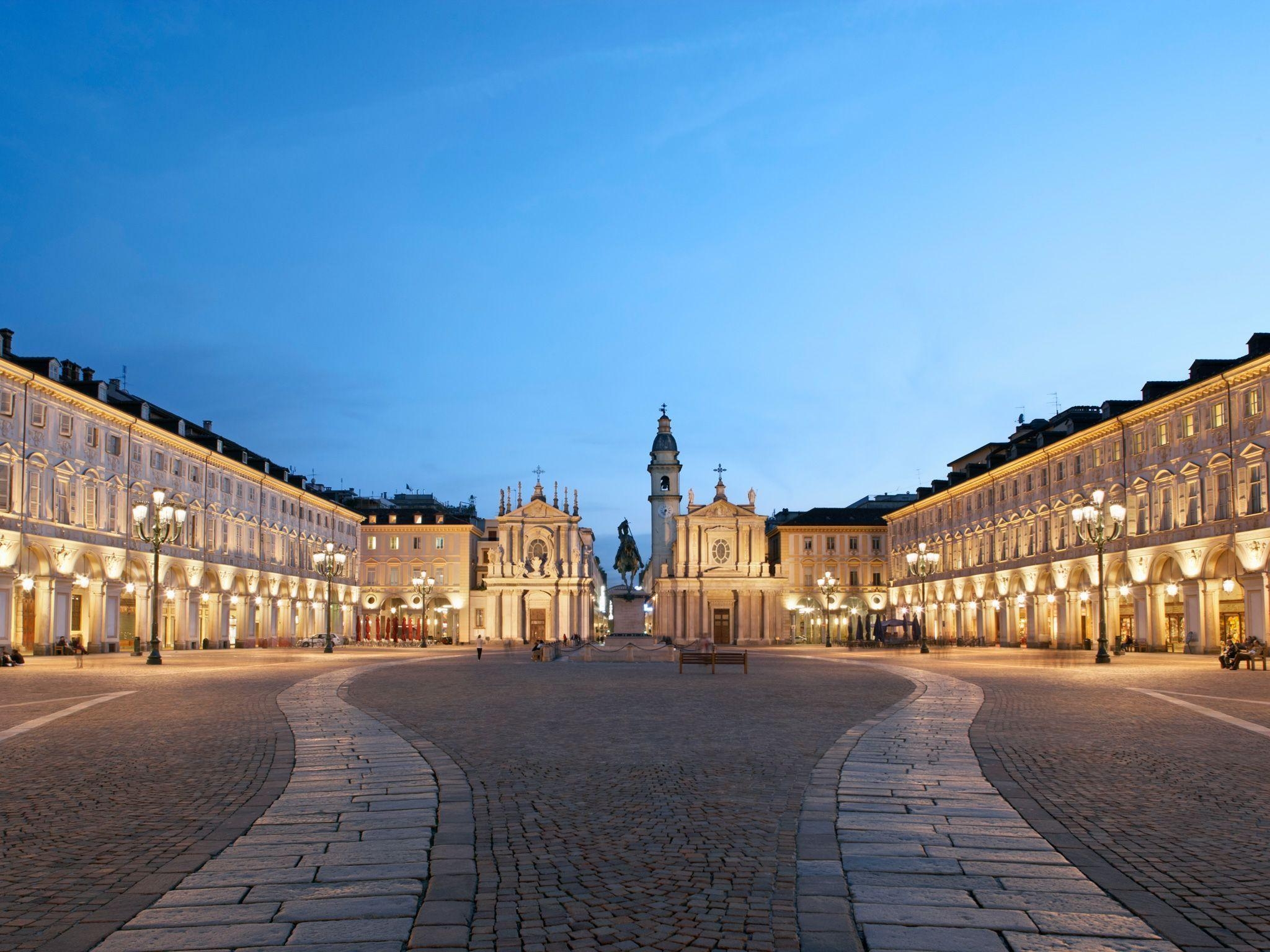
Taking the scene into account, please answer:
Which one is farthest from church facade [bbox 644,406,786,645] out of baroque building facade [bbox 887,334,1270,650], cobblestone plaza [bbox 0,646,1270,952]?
cobblestone plaza [bbox 0,646,1270,952]

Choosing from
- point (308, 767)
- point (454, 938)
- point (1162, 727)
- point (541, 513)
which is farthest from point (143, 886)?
point (541, 513)

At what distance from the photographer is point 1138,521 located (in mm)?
57406

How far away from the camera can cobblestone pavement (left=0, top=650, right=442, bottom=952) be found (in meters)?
7.25

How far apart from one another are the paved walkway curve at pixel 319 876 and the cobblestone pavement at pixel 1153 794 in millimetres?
4852

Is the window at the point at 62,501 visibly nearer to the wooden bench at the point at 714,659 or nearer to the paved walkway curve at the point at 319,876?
the wooden bench at the point at 714,659

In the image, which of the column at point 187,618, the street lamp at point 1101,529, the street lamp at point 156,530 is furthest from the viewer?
the column at point 187,618

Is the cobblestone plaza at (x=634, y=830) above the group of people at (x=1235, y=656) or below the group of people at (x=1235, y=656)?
above

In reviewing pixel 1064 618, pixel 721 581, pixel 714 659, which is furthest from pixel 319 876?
pixel 721 581

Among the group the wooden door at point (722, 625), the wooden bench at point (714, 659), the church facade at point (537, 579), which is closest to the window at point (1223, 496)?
the wooden bench at point (714, 659)

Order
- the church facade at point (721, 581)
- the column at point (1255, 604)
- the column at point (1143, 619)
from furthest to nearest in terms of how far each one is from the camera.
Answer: the church facade at point (721, 581)
the column at point (1143, 619)
the column at point (1255, 604)

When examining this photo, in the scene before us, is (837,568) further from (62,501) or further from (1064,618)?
(62,501)

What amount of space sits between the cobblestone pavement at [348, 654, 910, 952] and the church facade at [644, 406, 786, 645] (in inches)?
3010

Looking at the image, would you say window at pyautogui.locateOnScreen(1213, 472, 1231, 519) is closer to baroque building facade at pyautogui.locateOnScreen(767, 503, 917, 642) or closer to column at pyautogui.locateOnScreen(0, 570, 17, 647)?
column at pyautogui.locateOnScreen(0, 570, 17, 647)

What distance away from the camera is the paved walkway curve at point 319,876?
6410 millimetres
